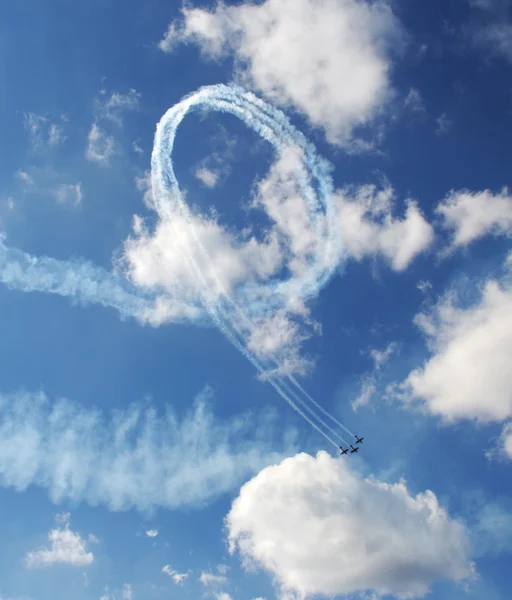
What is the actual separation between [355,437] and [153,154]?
60200 millimetres

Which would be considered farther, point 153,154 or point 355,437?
point 355,437

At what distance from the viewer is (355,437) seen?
9881 centimetres

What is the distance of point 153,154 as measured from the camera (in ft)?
231

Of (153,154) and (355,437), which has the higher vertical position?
(153,154)
